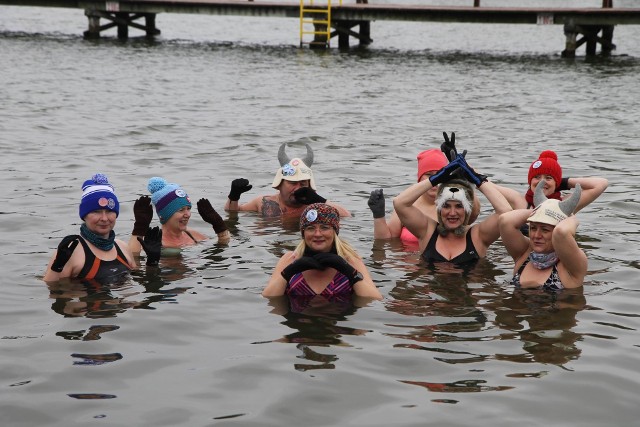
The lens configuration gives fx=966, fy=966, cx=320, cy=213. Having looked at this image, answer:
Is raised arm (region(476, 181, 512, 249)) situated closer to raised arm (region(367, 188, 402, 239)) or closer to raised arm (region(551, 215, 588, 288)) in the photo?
raised arm (region(551, 215, 588, 288))

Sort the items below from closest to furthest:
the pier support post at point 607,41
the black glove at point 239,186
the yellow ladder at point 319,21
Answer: the black glove at point 239,186, the pier support post at point 607,41, the yellow ladder at point 319,21

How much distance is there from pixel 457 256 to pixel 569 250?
162 cm

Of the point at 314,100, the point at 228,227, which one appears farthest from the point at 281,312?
the point at 314,100

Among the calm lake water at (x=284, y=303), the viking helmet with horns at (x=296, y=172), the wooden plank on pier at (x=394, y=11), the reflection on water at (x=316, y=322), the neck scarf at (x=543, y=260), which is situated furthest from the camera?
the wooden plank on pier at (x=394, y=11)

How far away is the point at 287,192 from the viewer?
12.1 meters

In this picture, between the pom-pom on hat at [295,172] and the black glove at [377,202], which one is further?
the pom-pom on hat at [295,172]

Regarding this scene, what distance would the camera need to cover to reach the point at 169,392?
6.67m

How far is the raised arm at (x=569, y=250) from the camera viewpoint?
27.2ft

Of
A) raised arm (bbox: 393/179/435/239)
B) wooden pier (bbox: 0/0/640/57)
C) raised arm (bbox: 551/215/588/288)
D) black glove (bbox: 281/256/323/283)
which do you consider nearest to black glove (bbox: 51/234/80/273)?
black glove (bbox: 281/256/323/283)

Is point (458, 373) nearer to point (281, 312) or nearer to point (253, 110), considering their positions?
point (281, 312)

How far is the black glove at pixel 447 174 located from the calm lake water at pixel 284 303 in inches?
39.0

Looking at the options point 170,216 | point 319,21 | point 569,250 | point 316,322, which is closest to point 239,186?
point 170,216

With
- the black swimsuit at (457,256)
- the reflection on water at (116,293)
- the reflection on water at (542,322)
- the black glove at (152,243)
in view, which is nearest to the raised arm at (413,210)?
the black swimsuit at (457,256)

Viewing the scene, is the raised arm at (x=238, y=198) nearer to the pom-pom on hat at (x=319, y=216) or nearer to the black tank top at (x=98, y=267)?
the black tank top at (x=98, y=267)
